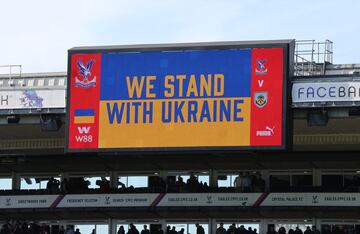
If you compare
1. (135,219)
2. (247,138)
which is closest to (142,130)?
(247,138)

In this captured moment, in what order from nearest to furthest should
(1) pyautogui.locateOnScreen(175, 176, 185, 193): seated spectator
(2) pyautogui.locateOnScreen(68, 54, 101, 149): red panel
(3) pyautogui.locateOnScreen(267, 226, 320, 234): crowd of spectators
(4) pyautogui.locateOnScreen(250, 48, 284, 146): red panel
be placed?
(4) pyautogui.locateOnScreen(250, 48, 284, 146): red panel, (3) pyautogui.locateOnScreen(267, 226, 320, 234): crowd of spectators, (2) pyautogui.locateOnScreen(68, 54, 101, 149): red panel, (1) pyautogui.locateOnScreen(175, 176, 185, 193): seated spectator

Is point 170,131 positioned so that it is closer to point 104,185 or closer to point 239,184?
point 239,184

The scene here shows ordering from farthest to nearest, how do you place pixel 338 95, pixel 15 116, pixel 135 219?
pixel 135 219, pixel 15 116, pixel 338 95

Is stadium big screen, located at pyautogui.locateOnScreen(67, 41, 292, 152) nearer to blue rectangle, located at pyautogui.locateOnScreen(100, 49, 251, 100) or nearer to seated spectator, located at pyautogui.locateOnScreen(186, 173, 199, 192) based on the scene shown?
blue rectangle, located at pyautogui.locateOnScreen(100, 49, 251, 100)

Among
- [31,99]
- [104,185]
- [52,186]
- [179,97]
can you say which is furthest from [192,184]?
[31,99]

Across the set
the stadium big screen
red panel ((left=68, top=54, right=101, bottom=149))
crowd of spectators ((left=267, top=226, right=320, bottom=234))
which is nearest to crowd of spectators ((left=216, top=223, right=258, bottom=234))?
crowd of spectators ((left=267, top=226, right=320, bottom=234))

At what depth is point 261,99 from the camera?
34062 millimetres

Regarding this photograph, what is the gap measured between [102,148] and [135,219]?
564cm

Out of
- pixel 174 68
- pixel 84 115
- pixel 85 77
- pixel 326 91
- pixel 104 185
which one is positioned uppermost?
pixel 174 68

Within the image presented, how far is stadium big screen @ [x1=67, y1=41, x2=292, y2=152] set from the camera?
3403 cm

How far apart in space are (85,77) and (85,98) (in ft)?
2.25

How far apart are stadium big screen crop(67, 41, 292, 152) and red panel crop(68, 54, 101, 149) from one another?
0.11 ft

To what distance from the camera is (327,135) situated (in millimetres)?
38031

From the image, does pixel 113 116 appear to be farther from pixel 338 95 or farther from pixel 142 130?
pixel 338 95
